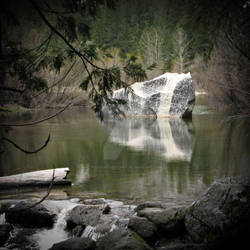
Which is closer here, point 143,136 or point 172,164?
point 172,164

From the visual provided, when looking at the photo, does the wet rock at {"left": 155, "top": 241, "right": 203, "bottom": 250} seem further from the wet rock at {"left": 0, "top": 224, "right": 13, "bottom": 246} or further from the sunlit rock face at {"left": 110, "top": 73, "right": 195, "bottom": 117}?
the sunlit rock face at {"left": 110, "top": 73, "right": 195, "bottom": 117}

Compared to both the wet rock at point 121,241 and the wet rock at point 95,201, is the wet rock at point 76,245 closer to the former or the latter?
the wet rock at point 121,241

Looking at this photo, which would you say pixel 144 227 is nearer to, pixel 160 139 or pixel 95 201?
pixel 95 201

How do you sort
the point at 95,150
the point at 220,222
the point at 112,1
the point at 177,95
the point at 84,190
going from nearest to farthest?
the point at 112,1 < the point at 220,222 < the point at 84,190 < the point at 95,150 < the point at 177,95

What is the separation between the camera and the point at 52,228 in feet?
15.3

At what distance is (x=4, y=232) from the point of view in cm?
436

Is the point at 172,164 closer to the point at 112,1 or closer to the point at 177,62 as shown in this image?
the point at 112,1

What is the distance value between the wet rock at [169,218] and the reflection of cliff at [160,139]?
4024 mm

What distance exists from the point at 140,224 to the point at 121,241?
0.52m

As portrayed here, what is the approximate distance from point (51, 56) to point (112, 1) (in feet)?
4.28

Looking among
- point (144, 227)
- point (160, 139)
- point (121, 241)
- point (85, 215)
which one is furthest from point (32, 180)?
point (160, 139)

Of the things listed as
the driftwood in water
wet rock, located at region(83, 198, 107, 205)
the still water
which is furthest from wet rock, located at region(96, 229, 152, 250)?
the driftwood in water

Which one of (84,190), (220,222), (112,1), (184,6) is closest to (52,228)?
(84,190)

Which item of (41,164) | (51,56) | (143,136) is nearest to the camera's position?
(51,56)
